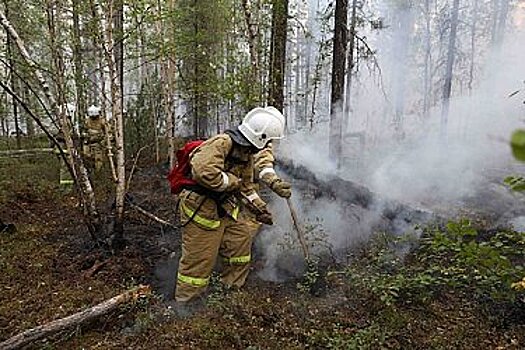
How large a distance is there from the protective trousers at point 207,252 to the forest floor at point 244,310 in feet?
0.65

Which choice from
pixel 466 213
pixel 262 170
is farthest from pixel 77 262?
pixel 466 213

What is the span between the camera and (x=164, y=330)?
154 inches

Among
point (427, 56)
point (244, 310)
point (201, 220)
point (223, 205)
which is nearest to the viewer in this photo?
point (244, 310)

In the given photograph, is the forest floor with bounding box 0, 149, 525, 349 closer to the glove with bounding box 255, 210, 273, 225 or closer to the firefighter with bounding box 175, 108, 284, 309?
the firefighter with bounding box 175, 108, 284, 309

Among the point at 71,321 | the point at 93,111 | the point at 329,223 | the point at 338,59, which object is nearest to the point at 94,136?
the point at 93,111

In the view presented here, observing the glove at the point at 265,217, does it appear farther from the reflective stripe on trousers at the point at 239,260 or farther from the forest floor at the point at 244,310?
the forest floor at the point at 244,310

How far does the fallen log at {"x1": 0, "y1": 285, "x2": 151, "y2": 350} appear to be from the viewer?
357cm

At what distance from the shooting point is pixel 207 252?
475cm

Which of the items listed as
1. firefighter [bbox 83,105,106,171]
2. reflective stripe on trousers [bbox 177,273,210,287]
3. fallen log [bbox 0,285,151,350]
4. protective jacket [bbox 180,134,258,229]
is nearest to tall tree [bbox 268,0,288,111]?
protective jacket [bbox 180,134,258,229]

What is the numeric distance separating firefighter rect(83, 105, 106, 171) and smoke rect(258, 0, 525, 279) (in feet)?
14.2

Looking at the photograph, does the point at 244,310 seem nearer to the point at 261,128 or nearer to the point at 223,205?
the point at 223,205

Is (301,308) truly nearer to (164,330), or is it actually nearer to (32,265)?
(164,330)

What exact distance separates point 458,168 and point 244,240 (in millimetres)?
8323

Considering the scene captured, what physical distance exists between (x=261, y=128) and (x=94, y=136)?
7318 millimetres
